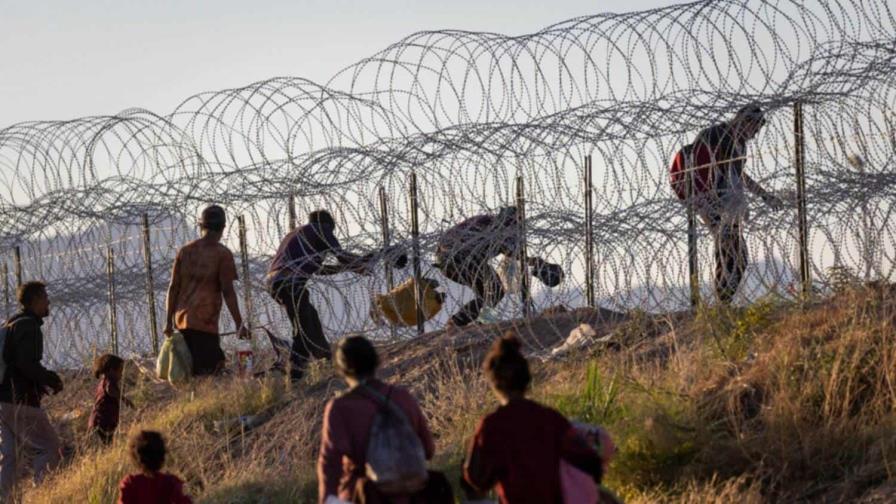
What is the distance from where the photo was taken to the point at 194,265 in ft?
46.0

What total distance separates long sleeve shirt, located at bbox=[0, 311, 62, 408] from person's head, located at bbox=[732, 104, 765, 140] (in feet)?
16.3

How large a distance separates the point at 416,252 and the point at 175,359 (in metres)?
2.09

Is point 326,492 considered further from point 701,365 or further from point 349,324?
point 349,324

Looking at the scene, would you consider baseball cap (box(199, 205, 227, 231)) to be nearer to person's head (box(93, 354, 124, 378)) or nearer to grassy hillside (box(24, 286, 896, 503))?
grassy hillside (box(24, 286, 896, 503))

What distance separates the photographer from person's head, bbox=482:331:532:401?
661 centimetres

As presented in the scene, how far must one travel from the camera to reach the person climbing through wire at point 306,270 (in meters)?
14.4

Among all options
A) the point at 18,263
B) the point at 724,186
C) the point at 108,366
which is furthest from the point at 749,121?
the point at 18,263

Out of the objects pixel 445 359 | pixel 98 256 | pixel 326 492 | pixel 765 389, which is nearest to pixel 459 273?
pixel 445 359

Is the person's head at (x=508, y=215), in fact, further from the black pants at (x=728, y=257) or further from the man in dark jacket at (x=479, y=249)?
the black pants at (x=728, y=257)

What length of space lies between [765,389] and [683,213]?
316 centimetres

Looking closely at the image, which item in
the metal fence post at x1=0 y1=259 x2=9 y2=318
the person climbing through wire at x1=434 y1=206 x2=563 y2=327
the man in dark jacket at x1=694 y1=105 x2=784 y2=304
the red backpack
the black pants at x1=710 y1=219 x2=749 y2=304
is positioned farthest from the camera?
the metal fence post at x1=0 y1=259 x2=9 y2=318

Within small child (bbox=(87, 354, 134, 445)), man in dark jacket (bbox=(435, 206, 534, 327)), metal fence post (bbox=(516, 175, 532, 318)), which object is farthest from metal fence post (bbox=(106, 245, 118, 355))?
metal fence post (bbox=(516, 175, 532, 318))

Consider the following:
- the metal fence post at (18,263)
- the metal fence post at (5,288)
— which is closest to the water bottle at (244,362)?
the metal fence post at (5,288)

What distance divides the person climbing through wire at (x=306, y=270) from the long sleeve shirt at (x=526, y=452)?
772cm
